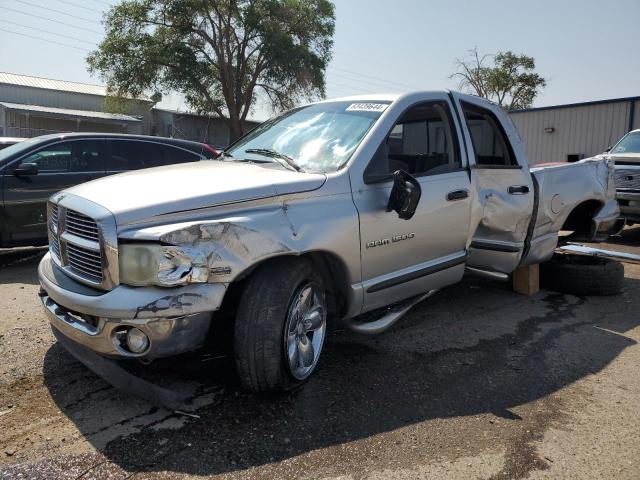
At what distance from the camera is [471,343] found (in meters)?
4.28

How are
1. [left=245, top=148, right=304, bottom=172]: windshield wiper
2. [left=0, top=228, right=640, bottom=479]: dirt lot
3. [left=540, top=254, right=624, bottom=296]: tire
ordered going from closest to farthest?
[left=0, top=228, right=640, bottom=479]: dirt lot, [left=245, top=148, right=304, bottom=172]: windshield wiper, [left=540, top=254, right=624, bottom=296]: tire

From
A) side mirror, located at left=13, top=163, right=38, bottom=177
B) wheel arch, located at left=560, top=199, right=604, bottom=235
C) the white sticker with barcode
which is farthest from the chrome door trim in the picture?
side mirror, located at left=13, top=163, right=38, bottom=177

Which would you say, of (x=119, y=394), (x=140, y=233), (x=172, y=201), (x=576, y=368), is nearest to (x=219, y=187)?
(x=172, y=201)

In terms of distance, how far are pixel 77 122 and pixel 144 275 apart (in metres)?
36.4

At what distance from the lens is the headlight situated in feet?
8.75

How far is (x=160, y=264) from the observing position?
105 inches

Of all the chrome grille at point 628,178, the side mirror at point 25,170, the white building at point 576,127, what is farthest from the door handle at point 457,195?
the white building at point 576,127

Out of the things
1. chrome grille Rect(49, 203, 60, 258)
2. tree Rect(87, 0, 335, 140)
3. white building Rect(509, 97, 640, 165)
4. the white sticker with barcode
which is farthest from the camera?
tree Rect(87, 0, 335, 140)

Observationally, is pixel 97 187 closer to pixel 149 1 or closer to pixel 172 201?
pixel 172 201

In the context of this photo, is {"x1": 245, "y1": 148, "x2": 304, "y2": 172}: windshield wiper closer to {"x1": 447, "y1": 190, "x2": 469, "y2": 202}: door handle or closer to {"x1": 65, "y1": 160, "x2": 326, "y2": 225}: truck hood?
{"x1": 65, "y1": 160, "x2": 326, "y2": 225}: truck hood

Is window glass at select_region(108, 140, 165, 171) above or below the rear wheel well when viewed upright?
above

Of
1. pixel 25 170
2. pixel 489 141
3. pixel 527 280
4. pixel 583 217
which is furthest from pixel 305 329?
pixel 25 170

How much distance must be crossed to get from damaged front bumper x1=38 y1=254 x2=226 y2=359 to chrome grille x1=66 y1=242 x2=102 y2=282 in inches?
3.9

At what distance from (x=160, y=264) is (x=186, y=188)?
540mm
